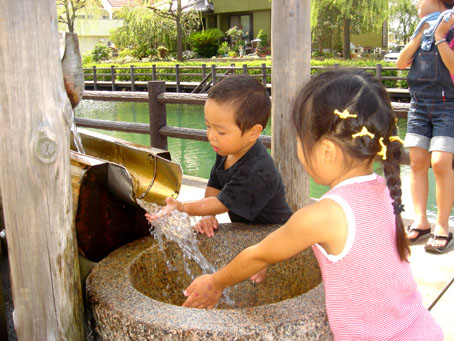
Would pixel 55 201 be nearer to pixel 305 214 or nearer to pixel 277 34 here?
pixel 305 214

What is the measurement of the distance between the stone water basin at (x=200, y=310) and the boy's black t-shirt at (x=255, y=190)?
9 centimetres

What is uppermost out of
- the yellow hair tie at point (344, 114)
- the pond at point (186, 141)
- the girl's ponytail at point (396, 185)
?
the yellow hair tie at point (344, 114)

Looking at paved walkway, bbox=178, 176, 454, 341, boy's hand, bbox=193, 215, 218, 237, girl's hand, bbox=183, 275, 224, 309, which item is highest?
boy's hand, bbox=193, 215, 218, 237

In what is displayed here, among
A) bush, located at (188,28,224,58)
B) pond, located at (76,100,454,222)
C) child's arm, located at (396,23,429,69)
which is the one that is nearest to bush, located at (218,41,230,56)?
bush, located at (188,28,224,58)

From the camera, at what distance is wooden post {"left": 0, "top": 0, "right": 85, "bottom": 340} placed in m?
1.42

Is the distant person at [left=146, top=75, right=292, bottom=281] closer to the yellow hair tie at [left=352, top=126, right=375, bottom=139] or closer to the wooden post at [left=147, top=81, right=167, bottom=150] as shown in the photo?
the yellow hair tie at [left=352, top=126, right=375, bottom=139]

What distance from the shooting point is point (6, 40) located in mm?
1405

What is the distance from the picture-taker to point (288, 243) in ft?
4.92

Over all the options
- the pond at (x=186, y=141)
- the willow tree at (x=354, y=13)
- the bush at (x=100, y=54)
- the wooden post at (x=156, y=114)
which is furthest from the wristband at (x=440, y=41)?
the bush at (x=100, y=54)

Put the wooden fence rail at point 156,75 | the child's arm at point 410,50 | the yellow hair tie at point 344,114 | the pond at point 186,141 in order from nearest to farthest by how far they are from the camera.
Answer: the yellow hair tie at point 344,114 → the child's arm at point 410,50 → the pond at point 186,141 → the wooden fence rail at point 156,75

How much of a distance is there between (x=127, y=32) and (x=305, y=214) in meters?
29.4

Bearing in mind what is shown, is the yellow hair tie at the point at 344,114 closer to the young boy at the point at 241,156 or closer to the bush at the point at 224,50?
the young boy at the point at 241,156

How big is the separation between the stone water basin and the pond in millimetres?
505

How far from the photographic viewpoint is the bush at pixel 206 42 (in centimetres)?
2708
